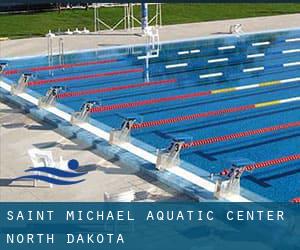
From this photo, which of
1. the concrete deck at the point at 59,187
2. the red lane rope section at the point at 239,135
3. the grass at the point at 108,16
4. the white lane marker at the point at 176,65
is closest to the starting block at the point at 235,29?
the grass at the point at 108,16

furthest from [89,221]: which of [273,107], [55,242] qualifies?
[273,107]

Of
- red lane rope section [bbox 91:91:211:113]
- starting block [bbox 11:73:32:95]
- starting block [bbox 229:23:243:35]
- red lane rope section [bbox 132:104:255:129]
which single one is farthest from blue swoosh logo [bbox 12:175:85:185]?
starting block [bbox 229:23:243:35]

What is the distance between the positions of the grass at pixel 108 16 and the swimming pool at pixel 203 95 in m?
4.72

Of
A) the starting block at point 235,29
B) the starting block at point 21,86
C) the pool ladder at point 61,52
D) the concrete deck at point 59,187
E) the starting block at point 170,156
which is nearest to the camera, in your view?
the concrete deck at point 59,187

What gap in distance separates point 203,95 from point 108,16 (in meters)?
13.0

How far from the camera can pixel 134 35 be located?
20.9 m

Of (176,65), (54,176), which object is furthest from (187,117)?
(176,65)

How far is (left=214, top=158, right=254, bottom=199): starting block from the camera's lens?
24.6 ft

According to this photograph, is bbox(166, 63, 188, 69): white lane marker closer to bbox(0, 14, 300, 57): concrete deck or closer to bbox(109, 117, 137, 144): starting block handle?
bbox(0, 14, 300, 57): concrete deck

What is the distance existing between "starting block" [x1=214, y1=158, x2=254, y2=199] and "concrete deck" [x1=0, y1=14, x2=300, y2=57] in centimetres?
1150

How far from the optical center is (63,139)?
1022cm

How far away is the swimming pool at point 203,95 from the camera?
31.5 ft

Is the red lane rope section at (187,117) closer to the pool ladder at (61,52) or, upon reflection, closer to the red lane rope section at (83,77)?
the red lane rope section at (83,77)

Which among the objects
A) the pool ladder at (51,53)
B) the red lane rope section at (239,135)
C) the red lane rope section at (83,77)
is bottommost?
the red lane rope section at (239,135)
